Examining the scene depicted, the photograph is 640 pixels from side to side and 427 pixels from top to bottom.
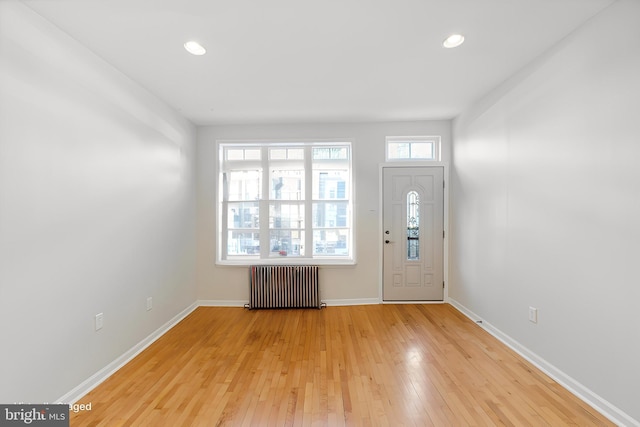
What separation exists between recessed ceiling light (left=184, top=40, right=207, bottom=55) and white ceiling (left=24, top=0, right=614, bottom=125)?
0.20 ft

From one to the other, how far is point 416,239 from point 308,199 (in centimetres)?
179

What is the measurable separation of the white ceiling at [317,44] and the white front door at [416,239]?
48.1 inches

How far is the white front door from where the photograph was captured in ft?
13.4

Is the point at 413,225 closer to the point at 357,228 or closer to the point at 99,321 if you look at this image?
the point at 357,228

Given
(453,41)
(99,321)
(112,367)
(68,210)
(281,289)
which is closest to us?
(68,210)

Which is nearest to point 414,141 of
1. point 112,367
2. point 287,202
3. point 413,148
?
point 413,148

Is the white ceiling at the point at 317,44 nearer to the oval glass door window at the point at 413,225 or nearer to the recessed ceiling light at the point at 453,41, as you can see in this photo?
the recessed ceiling light at the point at 453,41

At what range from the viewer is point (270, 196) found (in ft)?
13.9

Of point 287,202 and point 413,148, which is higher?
point 413,148

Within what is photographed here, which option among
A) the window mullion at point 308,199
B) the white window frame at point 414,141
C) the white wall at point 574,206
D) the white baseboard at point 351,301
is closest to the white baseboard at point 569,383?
the white wall at point 574,206

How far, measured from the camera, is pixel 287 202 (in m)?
4.24

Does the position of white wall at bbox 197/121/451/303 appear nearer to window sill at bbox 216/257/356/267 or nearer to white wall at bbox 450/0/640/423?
window sill at bbox 216/257/356/267

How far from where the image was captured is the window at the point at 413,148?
416 cm

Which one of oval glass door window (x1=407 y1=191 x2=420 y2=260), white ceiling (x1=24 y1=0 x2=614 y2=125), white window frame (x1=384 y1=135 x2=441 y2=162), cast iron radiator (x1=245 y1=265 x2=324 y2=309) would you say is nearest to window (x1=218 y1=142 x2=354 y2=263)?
cast iron radiator (x1=245 y1=265 x2=324 y2=309)
